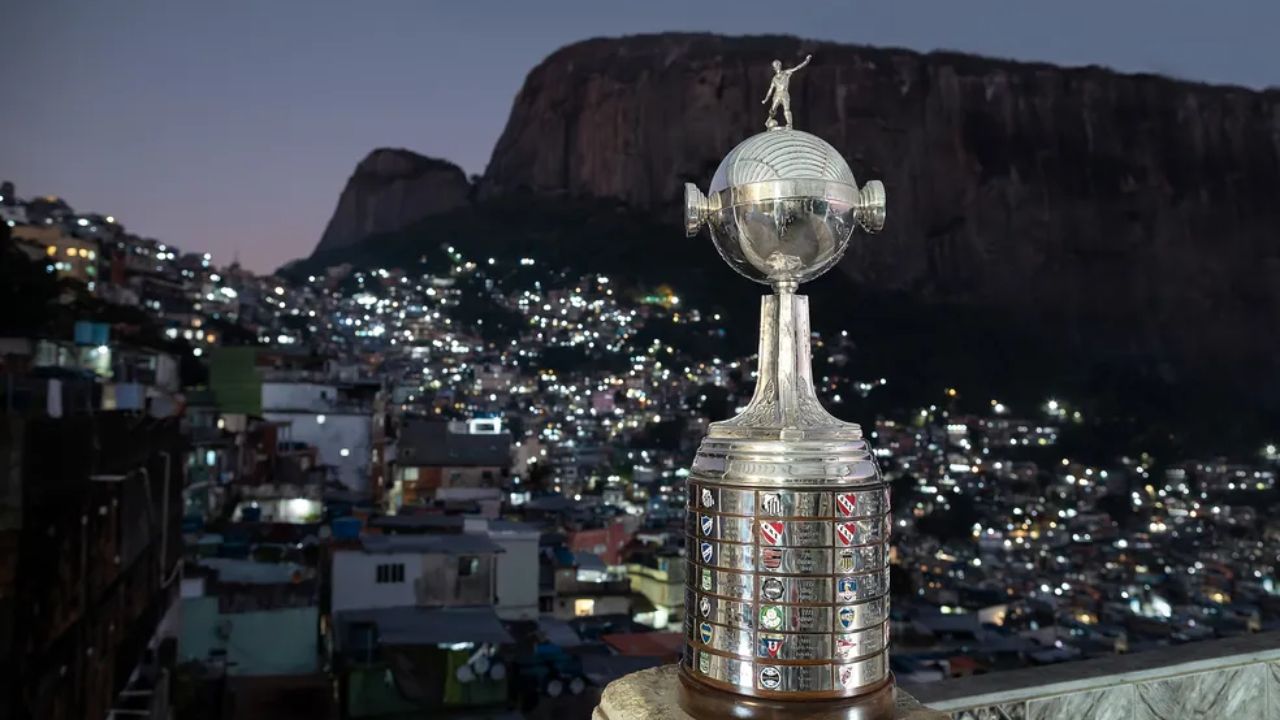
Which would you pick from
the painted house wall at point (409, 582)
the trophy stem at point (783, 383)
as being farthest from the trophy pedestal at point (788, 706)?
the painted house wall at point (409, 582)

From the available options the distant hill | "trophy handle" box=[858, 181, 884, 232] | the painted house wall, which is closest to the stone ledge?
"trophy handle" box=[858, 181, 884, 232]

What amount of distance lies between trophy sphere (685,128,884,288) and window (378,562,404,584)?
50.3ft

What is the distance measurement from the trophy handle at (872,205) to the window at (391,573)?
1547 centimetres

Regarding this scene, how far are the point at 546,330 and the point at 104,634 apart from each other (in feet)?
286

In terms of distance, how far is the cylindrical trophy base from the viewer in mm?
1765

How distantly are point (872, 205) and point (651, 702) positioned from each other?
48.7 inches

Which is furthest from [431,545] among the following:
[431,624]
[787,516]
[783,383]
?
[787,516]

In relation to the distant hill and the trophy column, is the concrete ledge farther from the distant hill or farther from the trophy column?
the distant hill

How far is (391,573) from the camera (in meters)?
16.1

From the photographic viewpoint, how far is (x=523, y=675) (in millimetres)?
14508

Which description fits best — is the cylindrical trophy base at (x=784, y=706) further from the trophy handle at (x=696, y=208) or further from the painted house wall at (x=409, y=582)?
the painted house wall at (x=409, y=582)

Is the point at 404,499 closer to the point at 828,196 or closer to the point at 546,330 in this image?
the point at 828,196

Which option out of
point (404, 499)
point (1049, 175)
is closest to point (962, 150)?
point (1049, 175)

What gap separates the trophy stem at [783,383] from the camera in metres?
1.91
